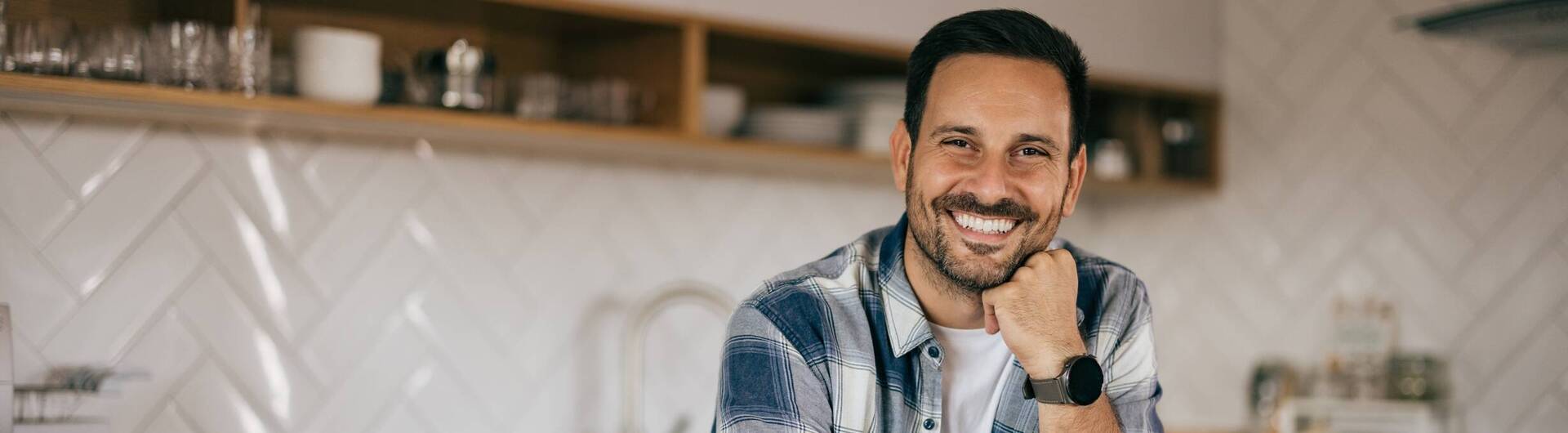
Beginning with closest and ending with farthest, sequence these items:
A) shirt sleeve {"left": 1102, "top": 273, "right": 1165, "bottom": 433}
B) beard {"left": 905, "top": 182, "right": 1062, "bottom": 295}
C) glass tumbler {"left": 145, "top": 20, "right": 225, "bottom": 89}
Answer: beard {"left": 905, "top": 182, "right": 1062, "bottom": 295} < shirt sleeve {"left": 1102, "top": 273, "right": 1165, "bottom": 433} < glass tumbler {"left": 145, "top": 20, "right": 225, "bottom": 89}

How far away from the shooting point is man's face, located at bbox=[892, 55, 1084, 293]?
1479 millimetres

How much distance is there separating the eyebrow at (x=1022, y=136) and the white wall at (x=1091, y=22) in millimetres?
1027

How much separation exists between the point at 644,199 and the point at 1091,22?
111 centimetres

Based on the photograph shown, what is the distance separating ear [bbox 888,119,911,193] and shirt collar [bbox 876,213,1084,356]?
0.05m

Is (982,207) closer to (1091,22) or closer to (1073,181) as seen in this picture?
(1073,181)

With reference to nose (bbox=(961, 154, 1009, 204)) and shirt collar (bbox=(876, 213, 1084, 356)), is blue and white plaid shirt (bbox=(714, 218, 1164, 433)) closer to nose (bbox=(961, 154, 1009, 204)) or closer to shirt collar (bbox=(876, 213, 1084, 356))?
shirt collar (bbox=(876, 213, 1084, 356))

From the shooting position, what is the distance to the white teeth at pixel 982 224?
4.84 feet

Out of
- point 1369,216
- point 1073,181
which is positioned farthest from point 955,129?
point 1369,216

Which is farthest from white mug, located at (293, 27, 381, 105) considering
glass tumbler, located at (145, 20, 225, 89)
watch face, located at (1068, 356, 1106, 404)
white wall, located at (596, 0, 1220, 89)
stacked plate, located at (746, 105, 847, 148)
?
watch face, located at (1068, 356, 1106, 404)

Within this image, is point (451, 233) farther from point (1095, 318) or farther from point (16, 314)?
point (1095, 318)

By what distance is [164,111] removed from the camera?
2088 millimetres

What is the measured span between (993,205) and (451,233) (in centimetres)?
143

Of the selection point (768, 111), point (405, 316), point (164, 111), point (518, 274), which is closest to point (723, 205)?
point (768, 111)

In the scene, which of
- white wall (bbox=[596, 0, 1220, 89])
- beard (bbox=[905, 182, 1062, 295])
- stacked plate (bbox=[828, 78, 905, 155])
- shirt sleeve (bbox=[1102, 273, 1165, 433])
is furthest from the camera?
stacked plate (bbox=[828, 78, 905, 155])
